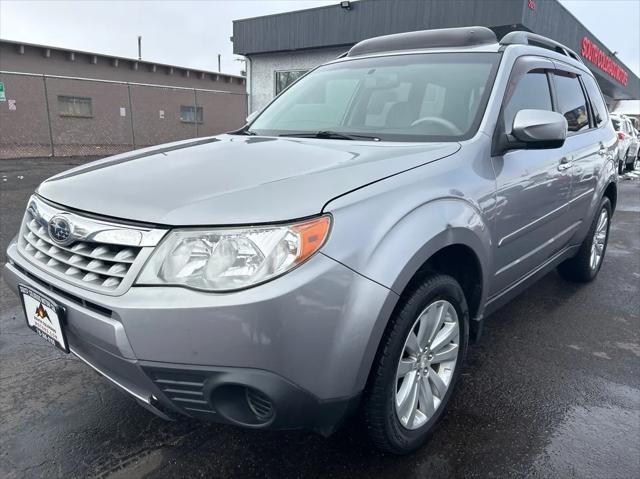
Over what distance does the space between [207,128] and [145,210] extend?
62.3 feet

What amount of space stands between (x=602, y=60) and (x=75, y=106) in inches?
786

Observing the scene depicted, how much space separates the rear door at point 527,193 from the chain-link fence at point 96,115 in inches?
523

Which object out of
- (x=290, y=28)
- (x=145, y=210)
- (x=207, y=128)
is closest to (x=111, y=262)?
(x=145, y=210)

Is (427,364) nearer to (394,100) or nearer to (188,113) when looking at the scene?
(394,100)

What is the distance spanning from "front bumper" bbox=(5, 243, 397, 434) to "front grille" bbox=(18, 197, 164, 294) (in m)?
0.06

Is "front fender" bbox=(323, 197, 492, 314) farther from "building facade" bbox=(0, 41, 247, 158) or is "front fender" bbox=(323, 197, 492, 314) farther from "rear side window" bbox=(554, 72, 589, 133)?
"building facade" bbox=(0, 41, 247, 158)

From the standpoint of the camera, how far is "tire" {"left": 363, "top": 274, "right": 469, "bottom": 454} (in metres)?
1.78

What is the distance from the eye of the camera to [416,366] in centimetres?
203

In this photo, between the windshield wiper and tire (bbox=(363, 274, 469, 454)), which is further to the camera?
the windshield wiper

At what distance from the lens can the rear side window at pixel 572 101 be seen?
11.1 ft

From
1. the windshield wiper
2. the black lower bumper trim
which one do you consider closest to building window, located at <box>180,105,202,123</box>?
the windshield wiper

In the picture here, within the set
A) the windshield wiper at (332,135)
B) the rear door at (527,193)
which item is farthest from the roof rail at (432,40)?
the windshield wiper at (332,135)

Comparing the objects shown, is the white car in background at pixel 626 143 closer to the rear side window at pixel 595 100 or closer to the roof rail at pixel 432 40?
the rear side window at pixel 595 100

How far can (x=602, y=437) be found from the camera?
2262 millimetres
